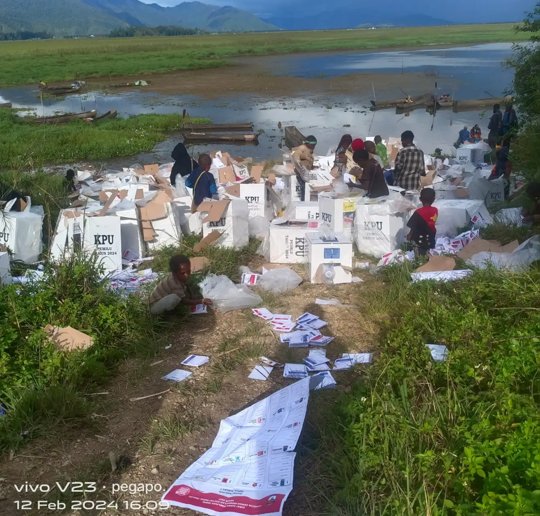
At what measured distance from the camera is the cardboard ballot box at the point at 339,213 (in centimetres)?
628

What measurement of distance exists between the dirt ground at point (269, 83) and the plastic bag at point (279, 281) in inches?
866

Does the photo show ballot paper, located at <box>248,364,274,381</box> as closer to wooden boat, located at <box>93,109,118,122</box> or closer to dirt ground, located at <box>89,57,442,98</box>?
wooden boat, located at <box>93,109,118,122</box>

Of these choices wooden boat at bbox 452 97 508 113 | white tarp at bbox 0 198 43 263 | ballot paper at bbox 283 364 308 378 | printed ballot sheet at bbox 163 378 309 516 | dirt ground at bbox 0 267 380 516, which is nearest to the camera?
printed ballot sheet at bbox 163 378 309 516

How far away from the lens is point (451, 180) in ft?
29.1

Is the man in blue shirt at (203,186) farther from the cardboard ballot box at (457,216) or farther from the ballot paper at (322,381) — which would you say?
the ballot paper at (322,381)

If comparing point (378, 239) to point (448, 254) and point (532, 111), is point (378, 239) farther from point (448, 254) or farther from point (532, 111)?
point (532, 111)

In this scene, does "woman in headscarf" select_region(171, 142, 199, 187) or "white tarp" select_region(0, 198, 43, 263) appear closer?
"white tarp" select_region(0, 198, 43, 263)

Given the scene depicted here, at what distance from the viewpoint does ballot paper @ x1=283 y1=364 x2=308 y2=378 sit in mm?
3859

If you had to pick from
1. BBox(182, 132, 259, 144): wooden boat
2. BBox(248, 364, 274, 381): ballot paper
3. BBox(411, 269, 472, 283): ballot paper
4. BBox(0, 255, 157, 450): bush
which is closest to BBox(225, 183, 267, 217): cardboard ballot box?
BBox(411, 269, 472, 283): ballot paper

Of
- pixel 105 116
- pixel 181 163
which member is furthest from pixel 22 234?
pixel 105 116

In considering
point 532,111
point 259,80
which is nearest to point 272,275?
point 532,111

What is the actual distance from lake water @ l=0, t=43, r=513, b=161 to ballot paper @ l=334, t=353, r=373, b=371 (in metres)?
6.48

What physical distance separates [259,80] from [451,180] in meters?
26.5

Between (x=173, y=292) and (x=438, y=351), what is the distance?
82.6 inches
